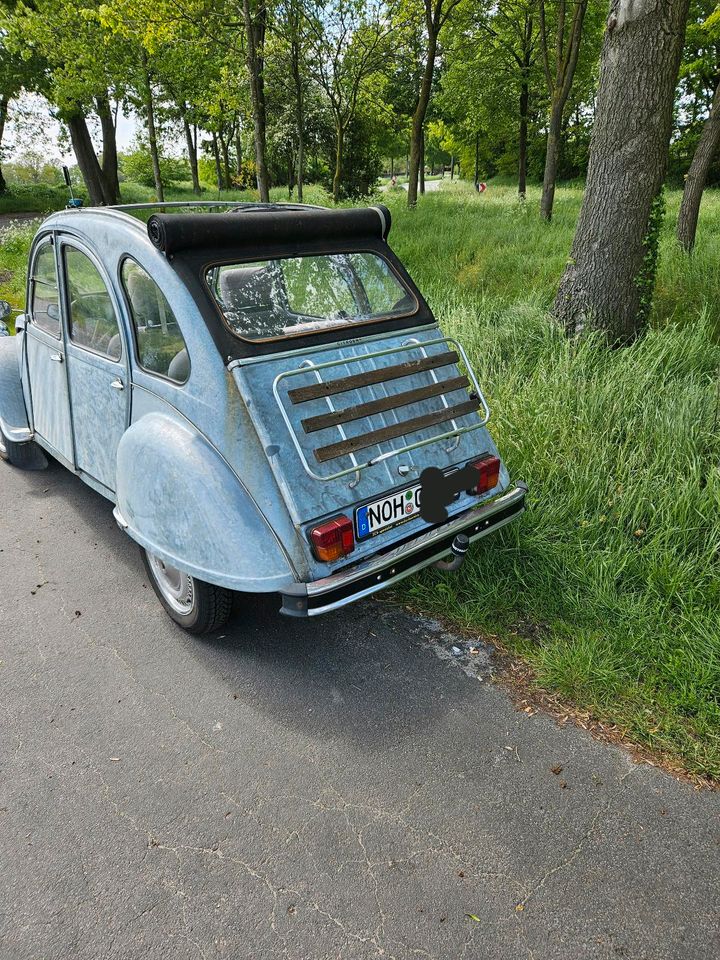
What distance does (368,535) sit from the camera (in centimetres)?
296

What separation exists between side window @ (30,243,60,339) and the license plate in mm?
2545

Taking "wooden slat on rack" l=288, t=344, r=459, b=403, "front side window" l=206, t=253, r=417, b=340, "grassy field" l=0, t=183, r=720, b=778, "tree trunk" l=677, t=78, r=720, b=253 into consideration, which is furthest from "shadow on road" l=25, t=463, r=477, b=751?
"tree trunk" l=677, t=78, r=720, b=253

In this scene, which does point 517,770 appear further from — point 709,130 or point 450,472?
point 709,130

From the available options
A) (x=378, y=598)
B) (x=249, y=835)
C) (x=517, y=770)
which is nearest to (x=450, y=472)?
(x=378, y=598)

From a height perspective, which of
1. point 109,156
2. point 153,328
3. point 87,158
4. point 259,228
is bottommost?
point 153,328

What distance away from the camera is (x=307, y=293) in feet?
11.9

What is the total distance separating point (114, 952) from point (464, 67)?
23731mm

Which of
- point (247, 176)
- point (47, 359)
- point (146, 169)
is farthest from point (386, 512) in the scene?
point (146, 169)

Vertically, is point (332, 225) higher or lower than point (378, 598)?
higher

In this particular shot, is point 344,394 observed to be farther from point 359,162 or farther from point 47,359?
point 359,162

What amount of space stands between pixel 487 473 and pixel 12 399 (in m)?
3.85

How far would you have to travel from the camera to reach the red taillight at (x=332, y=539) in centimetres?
273

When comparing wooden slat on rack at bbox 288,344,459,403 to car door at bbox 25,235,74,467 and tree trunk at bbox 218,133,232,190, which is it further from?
tree trunk at bbox 218,133,232,190

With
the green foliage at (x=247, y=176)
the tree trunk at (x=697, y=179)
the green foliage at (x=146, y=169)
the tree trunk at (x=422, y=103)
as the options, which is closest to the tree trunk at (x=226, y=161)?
the green foliage at (x=247, y=176)
